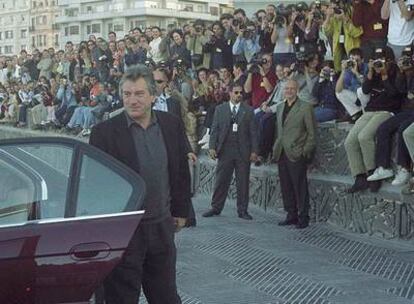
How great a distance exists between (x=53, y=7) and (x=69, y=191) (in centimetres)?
10827

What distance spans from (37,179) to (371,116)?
563 cm

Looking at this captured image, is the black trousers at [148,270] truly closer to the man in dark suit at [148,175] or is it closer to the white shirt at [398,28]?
the man in dark suit at [148,175]

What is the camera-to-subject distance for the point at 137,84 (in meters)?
3.86

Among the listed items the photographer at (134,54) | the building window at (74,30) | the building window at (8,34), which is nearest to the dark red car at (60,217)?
the photographer at (134,54)

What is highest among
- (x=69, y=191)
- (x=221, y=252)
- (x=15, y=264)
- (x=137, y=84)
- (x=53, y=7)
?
(x=53, y=7)

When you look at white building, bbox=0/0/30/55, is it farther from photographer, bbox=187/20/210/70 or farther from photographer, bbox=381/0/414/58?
photographer, bbox=381/0/414/58

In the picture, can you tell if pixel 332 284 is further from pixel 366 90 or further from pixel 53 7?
pixel 53 7

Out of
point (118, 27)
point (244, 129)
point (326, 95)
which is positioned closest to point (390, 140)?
point (326, 95)

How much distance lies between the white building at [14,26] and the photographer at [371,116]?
10647 centimetres

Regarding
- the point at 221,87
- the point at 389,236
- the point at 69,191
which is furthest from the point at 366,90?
the point at 69,191

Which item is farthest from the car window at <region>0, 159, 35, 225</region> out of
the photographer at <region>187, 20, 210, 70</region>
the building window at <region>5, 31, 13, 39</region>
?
the building window at <region>5, 31, 13, 39</region>

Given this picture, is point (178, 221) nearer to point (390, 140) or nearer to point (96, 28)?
point (390, 140)

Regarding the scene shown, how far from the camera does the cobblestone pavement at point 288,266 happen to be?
561cm

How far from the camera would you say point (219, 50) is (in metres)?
14.1
